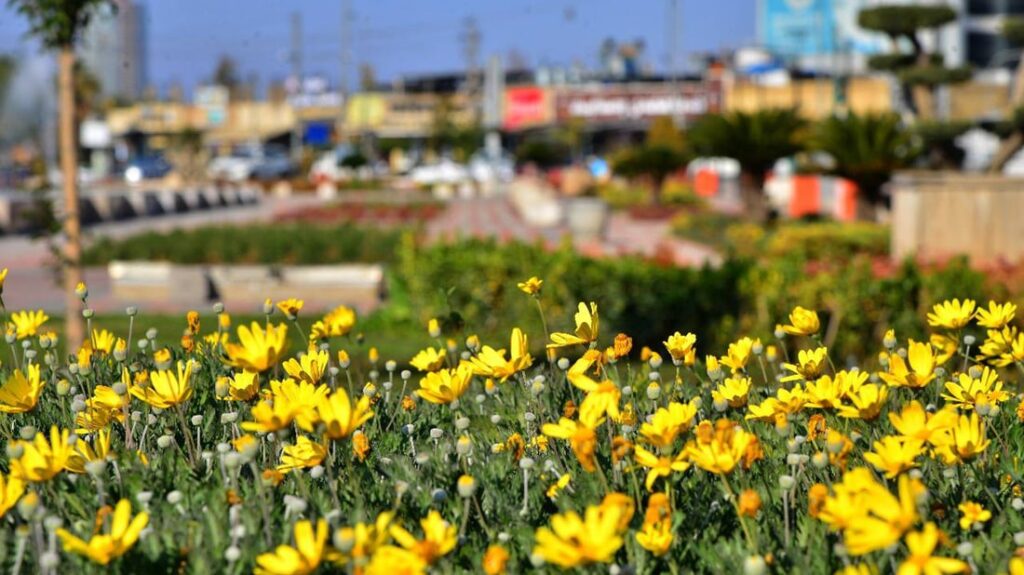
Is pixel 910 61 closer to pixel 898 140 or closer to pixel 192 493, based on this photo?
pixel 898 140

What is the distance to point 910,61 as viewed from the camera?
26.2m

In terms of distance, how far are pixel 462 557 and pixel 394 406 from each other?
3.90ft

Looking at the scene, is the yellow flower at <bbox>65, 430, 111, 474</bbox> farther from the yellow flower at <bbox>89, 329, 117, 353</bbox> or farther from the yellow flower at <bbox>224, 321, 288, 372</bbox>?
the yellow flower at <bbox>89, 329, 117, 353</bbox>

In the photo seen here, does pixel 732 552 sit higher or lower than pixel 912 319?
higher

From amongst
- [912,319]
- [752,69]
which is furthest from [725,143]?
[752,69]

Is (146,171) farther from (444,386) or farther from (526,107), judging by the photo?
(444,386)

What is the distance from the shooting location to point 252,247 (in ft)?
62.4

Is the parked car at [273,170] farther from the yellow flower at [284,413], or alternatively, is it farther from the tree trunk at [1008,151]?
the yellow flower at [284,413]

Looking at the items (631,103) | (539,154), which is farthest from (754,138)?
(631,103)

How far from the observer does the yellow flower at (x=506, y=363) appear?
10.3ft

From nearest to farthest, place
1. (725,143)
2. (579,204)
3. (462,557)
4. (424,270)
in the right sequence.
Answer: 1. (462,557)
2. (424,270)
3. (725,143)
4. (579,204)

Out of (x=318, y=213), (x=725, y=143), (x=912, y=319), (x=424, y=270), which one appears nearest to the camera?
(x=912, y=319)

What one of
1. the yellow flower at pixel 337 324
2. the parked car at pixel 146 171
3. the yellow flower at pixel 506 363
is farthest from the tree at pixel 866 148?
the parked car at pixel 146 171

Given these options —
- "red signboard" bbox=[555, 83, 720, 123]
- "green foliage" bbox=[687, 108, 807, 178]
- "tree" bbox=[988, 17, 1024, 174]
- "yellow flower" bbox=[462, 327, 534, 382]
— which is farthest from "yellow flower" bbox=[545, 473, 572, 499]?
"red signboard" bbox=[555, 83, 720, 123]
